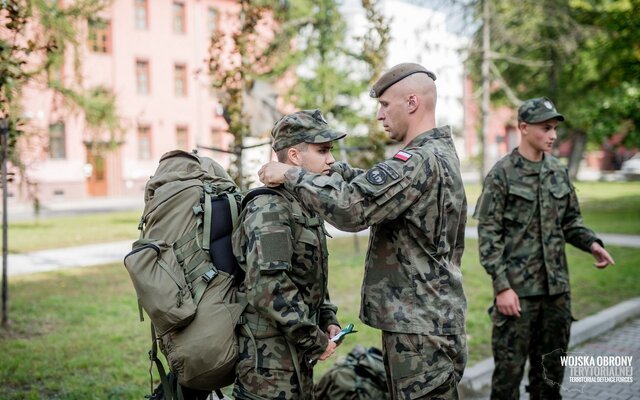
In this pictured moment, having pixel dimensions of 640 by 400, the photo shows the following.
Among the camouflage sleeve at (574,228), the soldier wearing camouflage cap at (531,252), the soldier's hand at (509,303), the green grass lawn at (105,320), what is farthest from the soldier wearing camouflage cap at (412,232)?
the green grass lawn at (105,320)

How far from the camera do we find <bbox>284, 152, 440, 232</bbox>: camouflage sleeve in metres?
2.65

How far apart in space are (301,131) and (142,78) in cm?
3372

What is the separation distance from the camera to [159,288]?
2693mm

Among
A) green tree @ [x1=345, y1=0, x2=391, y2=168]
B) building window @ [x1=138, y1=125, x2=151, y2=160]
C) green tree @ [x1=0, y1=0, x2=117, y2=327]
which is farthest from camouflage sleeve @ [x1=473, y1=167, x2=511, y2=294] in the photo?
building window @ [x1=138, y1=125, x2=151, y2=160]

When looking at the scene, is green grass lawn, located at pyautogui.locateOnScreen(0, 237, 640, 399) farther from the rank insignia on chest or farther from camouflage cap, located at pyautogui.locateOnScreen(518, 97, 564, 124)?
the rank insignia on chest

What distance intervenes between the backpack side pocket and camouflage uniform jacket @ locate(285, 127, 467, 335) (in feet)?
2.17

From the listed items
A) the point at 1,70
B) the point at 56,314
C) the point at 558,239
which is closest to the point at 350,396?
the point at 558,239

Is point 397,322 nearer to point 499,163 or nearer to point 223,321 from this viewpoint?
point 223,321

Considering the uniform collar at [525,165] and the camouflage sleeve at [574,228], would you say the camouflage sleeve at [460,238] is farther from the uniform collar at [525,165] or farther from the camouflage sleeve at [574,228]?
the camouflage sleeve at [574,228]

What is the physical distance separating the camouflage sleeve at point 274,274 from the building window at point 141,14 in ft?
112

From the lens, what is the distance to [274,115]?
9688 millimetres

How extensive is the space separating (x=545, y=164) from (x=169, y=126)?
1289 inches


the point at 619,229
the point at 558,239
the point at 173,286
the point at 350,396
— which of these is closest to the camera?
the point at 173,286

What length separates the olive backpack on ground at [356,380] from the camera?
4.18m
